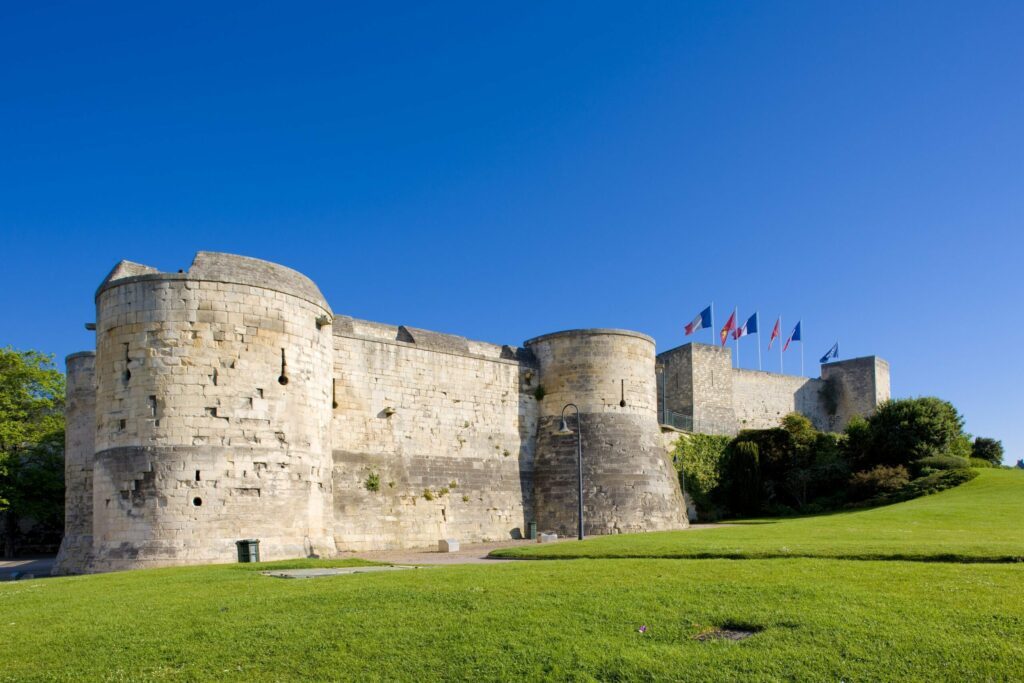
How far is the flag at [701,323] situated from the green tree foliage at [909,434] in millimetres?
14570

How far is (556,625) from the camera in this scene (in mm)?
9664

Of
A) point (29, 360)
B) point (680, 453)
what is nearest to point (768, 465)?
point (680, 453)

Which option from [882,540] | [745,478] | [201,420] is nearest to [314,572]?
[201,420]

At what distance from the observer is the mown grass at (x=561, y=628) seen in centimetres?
827

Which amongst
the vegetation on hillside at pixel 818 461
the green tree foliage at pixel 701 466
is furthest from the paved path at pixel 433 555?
the vegetation on hillside at pixel 818 461

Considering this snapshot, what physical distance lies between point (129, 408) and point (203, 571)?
5737 millimetres

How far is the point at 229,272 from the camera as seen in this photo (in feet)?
69.6

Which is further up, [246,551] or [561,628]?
[561,628]

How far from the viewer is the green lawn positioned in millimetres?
8289

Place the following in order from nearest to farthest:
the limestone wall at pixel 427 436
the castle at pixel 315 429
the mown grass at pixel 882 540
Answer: the mown grass at pixel 882 540 < the castle at pixel 315 429 < the limestone wall at pixel 427 436

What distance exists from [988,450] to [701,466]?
18558mm

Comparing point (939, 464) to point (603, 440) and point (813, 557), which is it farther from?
point (813, 557)

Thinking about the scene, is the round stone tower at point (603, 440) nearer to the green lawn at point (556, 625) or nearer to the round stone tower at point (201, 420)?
the round stone tower at point (201, 420)

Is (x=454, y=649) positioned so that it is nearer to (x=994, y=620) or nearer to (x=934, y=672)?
(x=934, y=672)
